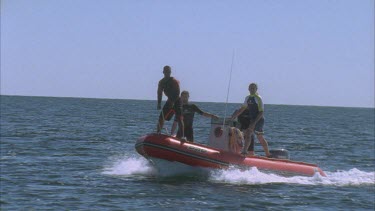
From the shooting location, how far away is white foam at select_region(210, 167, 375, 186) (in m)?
15.8

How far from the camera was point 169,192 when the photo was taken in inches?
563

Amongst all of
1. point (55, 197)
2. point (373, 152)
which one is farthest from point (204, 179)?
point (373, 152)

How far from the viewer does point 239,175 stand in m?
15.8

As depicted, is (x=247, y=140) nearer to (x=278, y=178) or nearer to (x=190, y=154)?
(x=278, y=178)

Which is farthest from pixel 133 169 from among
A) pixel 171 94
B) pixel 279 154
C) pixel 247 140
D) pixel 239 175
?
pixel 279 154

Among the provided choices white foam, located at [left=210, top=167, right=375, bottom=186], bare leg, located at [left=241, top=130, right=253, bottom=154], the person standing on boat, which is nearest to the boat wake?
white foam, located at [left=210, top=167, right=375, bottom=186]

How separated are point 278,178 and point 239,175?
1.23 metres

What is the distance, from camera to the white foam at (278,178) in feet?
51.8

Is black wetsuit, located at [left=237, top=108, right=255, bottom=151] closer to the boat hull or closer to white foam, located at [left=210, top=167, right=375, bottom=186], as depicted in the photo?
the boat hull

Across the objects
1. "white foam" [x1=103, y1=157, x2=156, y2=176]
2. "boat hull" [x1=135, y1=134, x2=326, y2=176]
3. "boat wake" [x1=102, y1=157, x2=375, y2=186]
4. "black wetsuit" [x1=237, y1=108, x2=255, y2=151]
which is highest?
"black wetsuit" [x1=237, y1=108, x2=255, y2=151]

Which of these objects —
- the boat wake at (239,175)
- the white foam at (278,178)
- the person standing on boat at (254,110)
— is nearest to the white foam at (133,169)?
the boat wake at (239,175)

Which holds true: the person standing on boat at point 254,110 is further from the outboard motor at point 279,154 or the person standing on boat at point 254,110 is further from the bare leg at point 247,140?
the outboard motor at point 279,154

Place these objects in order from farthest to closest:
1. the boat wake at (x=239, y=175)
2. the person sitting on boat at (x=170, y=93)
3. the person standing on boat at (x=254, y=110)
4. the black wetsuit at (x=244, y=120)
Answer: the black wetsuit at (x=244, y=120)
the boat wake at (x=239, y=175)
the person standing on boat at (x=254, y=110)
the person sitting on boat at (x=170, y=93)

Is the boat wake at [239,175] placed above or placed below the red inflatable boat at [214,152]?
below
